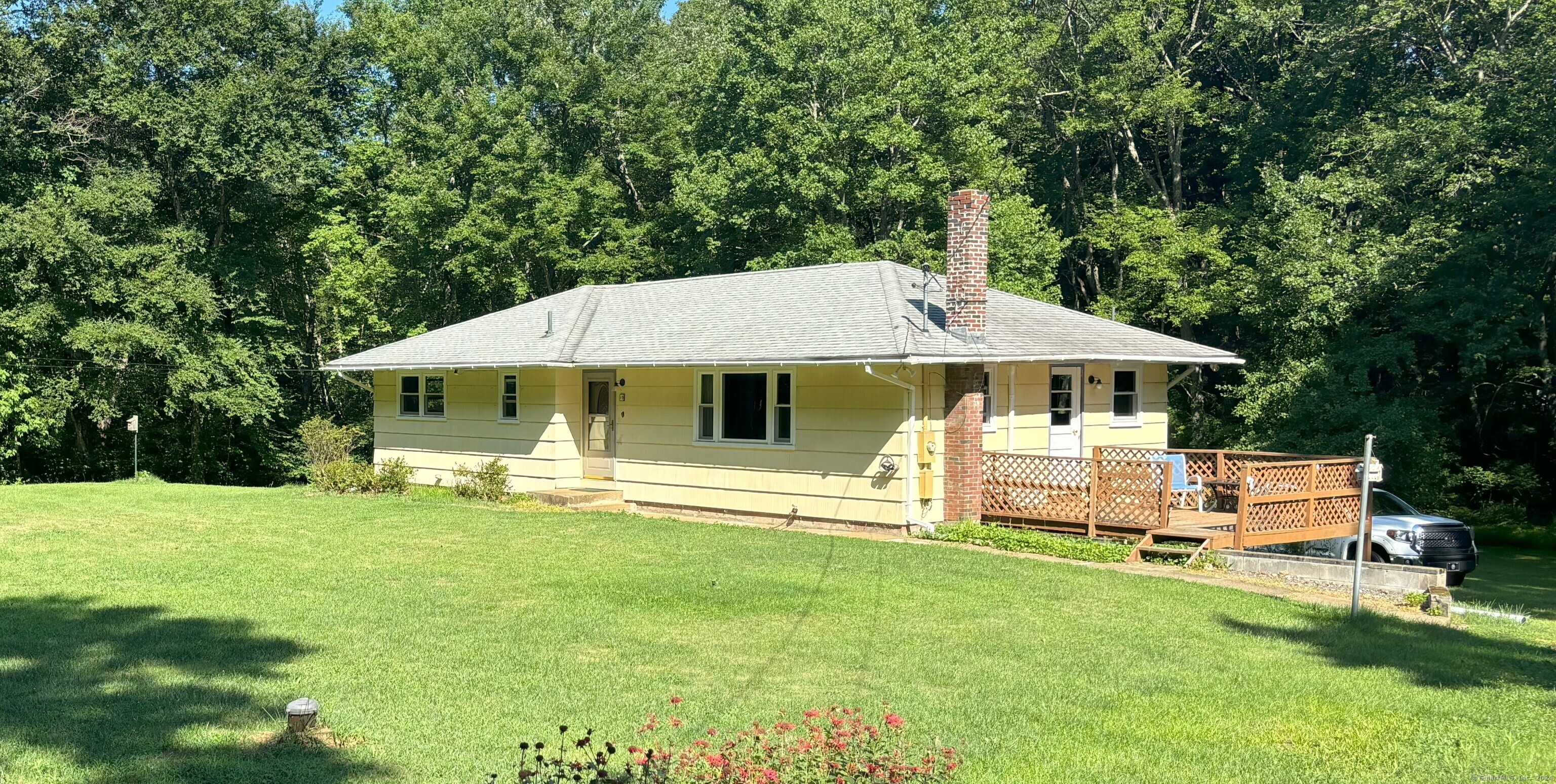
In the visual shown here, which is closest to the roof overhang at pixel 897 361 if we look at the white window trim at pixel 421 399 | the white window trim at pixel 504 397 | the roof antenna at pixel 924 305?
the white window trim at pixel 504 397

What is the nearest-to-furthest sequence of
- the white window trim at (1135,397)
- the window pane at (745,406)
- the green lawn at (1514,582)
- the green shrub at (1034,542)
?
the green shrub at (1034,542) < the green lawn at (1514,582) < the window pane at (745,406) < the white window trim at (1135,397)

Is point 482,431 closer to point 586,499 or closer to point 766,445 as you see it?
point 586,499

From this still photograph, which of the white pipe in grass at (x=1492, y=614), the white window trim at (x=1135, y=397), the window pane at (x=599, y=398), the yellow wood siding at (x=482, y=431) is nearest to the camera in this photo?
the white pipe in grass at (x=1492, y=614)

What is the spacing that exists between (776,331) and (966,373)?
365cm

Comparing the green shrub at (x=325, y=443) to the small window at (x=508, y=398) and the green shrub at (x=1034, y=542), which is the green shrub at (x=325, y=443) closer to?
the small window at (x=508, y=398)

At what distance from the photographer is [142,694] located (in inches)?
294

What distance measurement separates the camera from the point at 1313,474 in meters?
15.8

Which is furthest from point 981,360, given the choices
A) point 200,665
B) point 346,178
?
point 346,178

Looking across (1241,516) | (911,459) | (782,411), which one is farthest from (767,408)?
(1241,516)

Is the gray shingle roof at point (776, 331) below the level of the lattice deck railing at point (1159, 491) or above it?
above

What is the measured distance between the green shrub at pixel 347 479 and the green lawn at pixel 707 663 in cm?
852

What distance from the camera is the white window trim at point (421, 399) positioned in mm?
24078

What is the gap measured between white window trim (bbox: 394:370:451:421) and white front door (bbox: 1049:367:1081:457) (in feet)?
40.6

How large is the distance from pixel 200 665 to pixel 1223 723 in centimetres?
703
